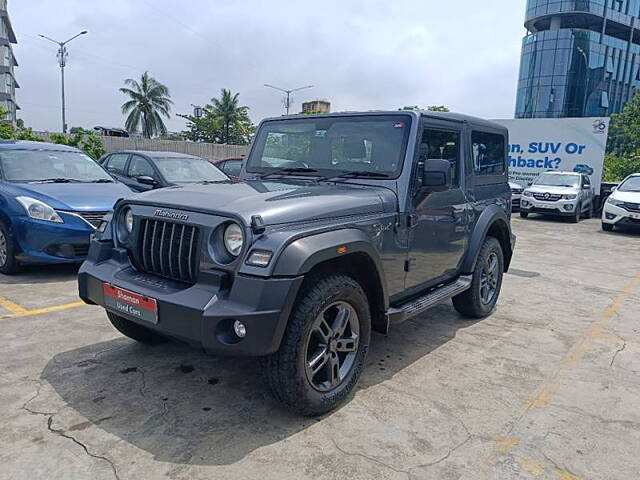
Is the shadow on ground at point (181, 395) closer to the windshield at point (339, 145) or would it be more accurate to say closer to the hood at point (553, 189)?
the windshield at point (339, 145)

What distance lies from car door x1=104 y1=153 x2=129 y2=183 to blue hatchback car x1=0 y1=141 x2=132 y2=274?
8.97 feet

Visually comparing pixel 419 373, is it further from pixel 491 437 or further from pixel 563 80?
pixel 563 80

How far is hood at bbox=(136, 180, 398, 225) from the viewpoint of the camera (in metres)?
2.88

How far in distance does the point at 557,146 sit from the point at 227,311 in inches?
760

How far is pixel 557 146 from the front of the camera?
19.0 metres

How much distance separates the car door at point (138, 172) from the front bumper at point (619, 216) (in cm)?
1096

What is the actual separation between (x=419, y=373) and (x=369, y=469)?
1.31 meters

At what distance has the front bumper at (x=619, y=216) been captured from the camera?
12.3 m

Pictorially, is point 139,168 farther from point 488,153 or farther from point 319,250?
point 319,250

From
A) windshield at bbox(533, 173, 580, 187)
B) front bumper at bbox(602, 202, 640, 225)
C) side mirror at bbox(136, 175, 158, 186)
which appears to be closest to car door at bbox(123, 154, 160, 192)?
side mirror at bbox(136, 175, 158, 186)

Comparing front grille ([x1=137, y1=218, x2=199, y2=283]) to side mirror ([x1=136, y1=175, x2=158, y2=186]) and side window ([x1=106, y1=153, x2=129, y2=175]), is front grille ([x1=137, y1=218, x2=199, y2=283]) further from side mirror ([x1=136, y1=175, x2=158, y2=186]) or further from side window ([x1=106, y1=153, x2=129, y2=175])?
side window ([x1=106, y1=153, x2=129, y2=175])

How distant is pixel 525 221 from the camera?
1537cm

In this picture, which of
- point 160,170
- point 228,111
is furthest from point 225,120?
point 160,170

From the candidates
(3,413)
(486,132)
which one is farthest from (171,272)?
(486,132)
